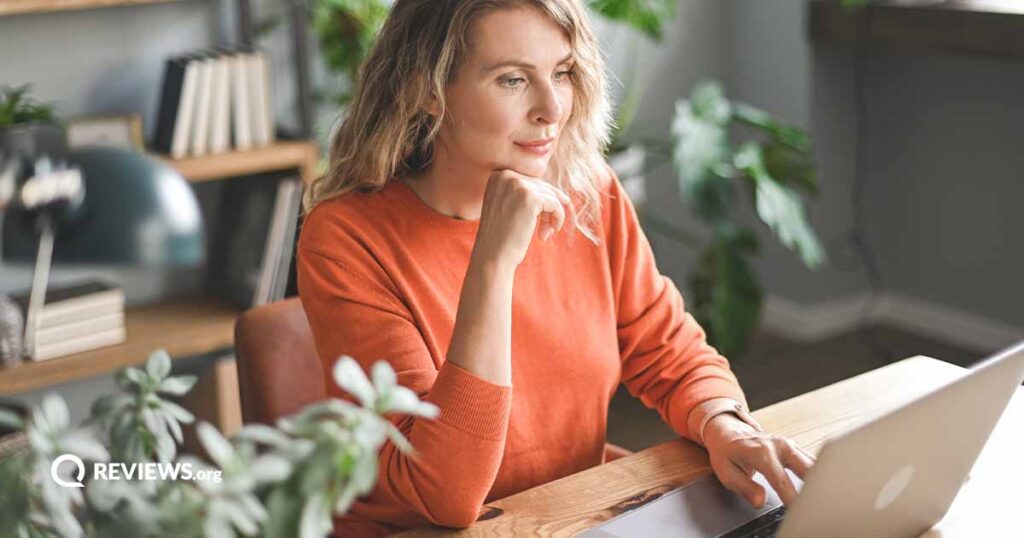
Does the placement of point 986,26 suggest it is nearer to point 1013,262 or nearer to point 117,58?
point 1013,262

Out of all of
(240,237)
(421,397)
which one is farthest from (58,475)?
(240,237)

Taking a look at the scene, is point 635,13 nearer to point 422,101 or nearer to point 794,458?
point 422,101

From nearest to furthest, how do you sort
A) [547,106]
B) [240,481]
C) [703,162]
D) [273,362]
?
[240,481]
[547,106]
[273,362]
[703,162]

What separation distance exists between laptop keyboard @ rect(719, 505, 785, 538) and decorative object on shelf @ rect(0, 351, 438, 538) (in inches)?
22.2

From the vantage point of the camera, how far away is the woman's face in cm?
151

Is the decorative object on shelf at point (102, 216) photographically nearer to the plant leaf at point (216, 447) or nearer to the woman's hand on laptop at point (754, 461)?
the plant leaf at point (216, 447)

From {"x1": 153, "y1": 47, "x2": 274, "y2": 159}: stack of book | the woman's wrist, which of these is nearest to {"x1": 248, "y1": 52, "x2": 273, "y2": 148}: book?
{"x1": 153, "y1": 47, "x2": 274, "y2": 159}: stack of book

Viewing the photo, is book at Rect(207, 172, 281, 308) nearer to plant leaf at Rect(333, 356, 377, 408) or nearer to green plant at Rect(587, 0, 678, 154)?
green plant at Rect(587, 0, 678, 154)

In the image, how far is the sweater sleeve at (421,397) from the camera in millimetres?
1302

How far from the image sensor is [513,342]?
5.24ft

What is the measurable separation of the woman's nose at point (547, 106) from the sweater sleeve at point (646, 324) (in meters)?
0.23

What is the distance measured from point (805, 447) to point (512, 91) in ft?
1.80

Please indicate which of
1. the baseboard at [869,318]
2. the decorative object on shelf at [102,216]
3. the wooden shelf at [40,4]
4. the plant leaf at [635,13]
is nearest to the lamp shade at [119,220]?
the decorative object on shelf at [102,216]

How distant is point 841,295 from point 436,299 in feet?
8.62
